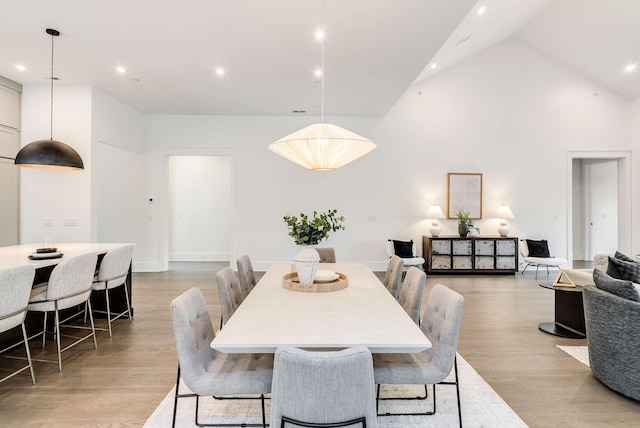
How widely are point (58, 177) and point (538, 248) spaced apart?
319 inches

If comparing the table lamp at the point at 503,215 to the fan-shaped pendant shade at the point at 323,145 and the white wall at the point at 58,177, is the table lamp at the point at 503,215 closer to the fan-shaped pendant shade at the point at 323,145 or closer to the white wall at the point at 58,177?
the fan-shaped pendant shade at the point at 323,145

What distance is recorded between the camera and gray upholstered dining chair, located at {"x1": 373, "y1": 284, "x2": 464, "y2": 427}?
1.71 m

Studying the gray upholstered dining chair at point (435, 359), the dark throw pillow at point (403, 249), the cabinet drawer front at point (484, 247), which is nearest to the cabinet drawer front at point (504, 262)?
the cabinet drawer front at point (484, 247)

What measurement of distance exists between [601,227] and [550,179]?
2.31m

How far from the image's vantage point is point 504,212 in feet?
20.6

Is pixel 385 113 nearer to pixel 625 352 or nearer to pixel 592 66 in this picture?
pixel 592 66

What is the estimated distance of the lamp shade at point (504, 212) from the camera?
6.26 meters

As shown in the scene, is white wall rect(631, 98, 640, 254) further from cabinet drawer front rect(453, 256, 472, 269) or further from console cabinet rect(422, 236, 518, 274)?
cabinet drawer front rect(453, 256, 472, 269)

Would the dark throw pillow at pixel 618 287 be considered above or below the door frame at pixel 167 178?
below

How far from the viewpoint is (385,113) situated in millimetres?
6305

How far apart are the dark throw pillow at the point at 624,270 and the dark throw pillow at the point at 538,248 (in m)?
3.71

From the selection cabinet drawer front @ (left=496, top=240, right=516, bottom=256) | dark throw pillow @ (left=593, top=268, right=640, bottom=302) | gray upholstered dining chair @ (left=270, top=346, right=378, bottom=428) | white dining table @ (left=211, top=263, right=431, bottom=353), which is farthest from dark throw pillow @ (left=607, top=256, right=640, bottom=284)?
cabinet drawer front @ (left=496, top=240, right=516, bottom=256)

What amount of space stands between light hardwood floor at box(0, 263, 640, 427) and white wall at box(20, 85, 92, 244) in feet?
5.94

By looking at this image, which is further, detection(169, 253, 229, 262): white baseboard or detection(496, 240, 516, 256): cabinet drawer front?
detection(169, 253, 229, 262): white baseboard
